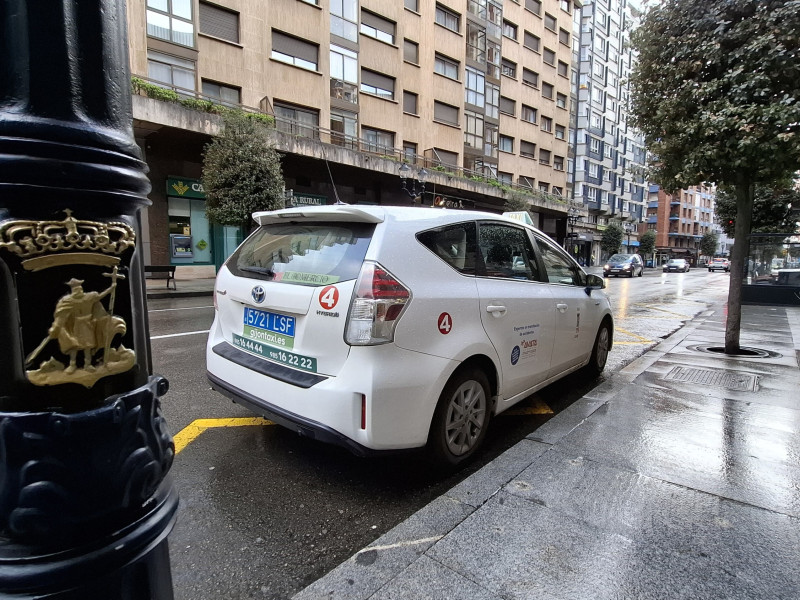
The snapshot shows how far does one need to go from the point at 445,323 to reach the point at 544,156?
41.9m

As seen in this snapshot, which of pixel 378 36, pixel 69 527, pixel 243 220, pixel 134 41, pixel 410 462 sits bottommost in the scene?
pixel 410 462

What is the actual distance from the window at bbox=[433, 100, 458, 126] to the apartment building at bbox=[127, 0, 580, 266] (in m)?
0.10

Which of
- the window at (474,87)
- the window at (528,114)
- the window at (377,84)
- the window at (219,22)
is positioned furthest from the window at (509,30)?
the window at (219,22)

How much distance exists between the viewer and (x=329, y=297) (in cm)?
264

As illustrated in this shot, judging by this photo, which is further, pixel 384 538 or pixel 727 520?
pixel 727 520

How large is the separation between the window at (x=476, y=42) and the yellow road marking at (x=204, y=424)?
33.8 metres

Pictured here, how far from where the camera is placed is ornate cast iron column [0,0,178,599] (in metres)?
0.97

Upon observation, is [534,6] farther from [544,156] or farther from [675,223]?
[675,223]

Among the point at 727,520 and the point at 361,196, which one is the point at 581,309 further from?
A: the point at 361,196

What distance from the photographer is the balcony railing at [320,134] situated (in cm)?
1645

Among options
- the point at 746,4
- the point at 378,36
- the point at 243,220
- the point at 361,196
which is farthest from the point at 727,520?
the point at 378,36

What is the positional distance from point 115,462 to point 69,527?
143 mm

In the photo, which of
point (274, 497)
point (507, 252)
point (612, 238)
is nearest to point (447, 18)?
point (612, 238)

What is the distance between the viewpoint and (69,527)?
100cm
